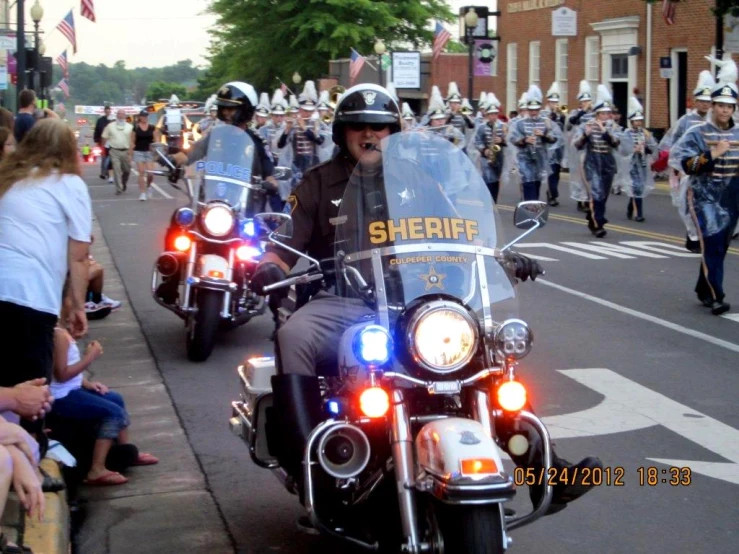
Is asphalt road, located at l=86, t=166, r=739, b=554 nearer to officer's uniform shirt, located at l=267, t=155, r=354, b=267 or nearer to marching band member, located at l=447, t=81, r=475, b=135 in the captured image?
officer's uniform shirt, located at l=267, t=155, r=354, b=267

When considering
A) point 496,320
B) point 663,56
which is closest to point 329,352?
point 496,320

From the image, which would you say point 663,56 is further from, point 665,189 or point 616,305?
point 616,305

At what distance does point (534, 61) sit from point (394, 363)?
41793 millimetres

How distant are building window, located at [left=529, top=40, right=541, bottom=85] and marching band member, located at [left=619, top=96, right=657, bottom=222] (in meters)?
23.0

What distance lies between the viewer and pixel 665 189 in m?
28.2

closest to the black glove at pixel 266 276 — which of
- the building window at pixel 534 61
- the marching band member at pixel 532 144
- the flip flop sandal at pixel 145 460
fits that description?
the flip flop sandal at pixel 145 460

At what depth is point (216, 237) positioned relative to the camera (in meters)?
9.50

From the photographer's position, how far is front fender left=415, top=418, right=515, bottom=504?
4054 millimetres

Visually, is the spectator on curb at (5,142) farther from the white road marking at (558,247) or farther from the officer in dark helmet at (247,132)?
the white road marking at (558,247)

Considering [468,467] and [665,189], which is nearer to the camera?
[468,467]

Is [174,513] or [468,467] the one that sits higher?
[468,467]

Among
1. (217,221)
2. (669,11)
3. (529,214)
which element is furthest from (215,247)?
(669,11)

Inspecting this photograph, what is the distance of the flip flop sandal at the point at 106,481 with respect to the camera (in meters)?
6.40

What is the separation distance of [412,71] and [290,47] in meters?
14.4
